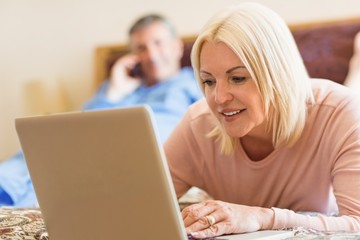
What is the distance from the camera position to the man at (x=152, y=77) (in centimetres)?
235

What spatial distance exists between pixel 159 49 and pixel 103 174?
5.68 feet

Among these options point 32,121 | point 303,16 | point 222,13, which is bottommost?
point 32,121

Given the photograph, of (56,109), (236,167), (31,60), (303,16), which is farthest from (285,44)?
(31,60)

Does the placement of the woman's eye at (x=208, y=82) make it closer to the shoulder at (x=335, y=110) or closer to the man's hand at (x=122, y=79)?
the shoulder at (x=335, y=110)

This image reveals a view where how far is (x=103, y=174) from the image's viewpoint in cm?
A: 86

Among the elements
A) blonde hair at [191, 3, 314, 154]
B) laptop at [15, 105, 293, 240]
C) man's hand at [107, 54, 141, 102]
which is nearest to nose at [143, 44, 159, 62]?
man's hand at [107, 54, 141, 102]

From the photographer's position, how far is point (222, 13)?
1.19 m

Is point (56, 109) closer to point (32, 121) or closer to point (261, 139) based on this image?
point (261, 139)

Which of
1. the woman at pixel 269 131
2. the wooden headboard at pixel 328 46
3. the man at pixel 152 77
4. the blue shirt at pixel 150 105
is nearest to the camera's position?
the woman at pixel 269 131

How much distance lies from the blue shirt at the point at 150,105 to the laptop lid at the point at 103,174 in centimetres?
67

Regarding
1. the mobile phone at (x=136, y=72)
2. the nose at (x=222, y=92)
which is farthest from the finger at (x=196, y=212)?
the mobile phone at (x=136, y=72)

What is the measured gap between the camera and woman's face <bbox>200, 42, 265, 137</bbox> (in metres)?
1.13

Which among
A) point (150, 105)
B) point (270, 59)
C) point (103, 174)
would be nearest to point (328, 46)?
point (150, 105)

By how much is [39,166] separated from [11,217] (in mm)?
243
